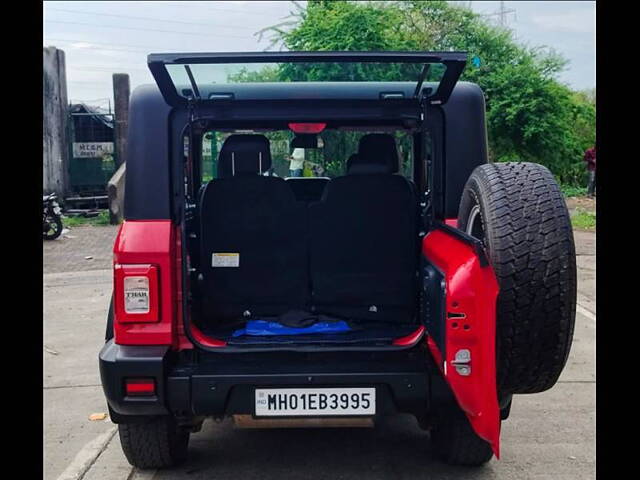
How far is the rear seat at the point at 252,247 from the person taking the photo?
421cm

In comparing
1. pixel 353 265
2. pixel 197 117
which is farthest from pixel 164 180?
pixel 353 265

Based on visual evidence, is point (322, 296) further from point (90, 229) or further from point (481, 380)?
point (90, 229)

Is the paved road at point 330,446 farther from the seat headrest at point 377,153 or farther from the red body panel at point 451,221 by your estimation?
the seat headrest at point 377,153

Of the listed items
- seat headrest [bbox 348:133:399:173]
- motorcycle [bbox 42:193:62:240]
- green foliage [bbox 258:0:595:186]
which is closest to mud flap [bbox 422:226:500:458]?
seat headrest [bbox 348:133:399:173]

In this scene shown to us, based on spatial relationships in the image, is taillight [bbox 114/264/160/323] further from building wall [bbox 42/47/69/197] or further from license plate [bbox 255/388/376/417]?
building wall [bbox 42/47/69/197]

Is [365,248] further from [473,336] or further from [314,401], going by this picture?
[473,336]

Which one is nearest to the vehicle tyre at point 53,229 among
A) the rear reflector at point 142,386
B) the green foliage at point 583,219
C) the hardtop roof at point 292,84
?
the green foliage at point 583,219

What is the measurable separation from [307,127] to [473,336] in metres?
1.73

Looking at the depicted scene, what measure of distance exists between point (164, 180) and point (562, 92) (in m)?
17.2

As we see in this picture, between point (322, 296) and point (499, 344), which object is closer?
point (499, 344)

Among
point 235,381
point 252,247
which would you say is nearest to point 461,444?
point 235,381

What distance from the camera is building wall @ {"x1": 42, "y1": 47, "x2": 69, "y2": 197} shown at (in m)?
17.9

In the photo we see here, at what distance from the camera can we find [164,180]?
3.70m

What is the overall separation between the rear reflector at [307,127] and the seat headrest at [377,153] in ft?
1.39
